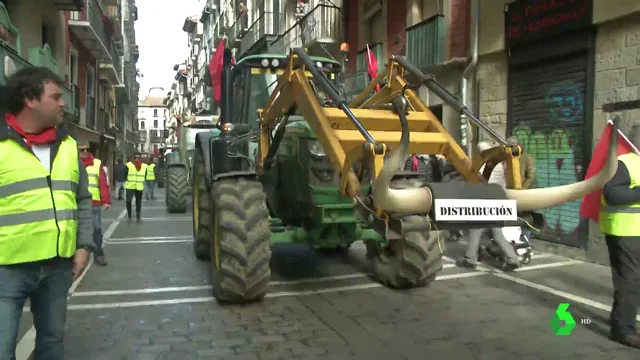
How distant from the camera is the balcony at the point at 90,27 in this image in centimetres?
2011

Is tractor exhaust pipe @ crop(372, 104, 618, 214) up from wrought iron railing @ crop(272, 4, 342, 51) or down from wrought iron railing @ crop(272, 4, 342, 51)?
down

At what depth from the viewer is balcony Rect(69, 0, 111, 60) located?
2011cm

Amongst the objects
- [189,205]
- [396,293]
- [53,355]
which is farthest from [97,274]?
[189,205]

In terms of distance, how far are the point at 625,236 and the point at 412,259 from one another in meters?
2.01

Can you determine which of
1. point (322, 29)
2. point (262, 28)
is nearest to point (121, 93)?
point (262, 28)

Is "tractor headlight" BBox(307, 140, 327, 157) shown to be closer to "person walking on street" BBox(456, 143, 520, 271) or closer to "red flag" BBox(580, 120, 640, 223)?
"person walking on street" BBox(456, 143, 520, 271)

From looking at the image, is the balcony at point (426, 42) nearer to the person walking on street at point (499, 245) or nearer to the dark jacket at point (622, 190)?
the person walking on street at point (499, 245)

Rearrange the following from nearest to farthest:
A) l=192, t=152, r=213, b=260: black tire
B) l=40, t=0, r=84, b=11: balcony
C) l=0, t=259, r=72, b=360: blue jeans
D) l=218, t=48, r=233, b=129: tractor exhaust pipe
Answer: l=0, t=259, r=72, b=360: blue jeans
l=218, t=48, r=233, b=129: tractor exhaust pipe
l=192, t=152, r=213, b=260: black tire
l=40, t=0, r=84, b=11: balcony

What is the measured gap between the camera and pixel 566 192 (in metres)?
3.75

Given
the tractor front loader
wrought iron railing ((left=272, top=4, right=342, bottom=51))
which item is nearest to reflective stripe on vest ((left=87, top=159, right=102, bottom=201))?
the tractor front loader

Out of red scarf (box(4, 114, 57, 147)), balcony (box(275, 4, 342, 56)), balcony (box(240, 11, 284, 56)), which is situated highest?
balcony (box(240, 11, 284, 56))

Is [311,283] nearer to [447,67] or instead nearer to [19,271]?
[19,271]

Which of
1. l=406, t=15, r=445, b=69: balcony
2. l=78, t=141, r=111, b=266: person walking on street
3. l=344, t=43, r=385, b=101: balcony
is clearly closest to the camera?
l=78, t=141, r=111, b=266: person walking on street

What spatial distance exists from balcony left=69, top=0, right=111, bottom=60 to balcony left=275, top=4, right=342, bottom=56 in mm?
7689
